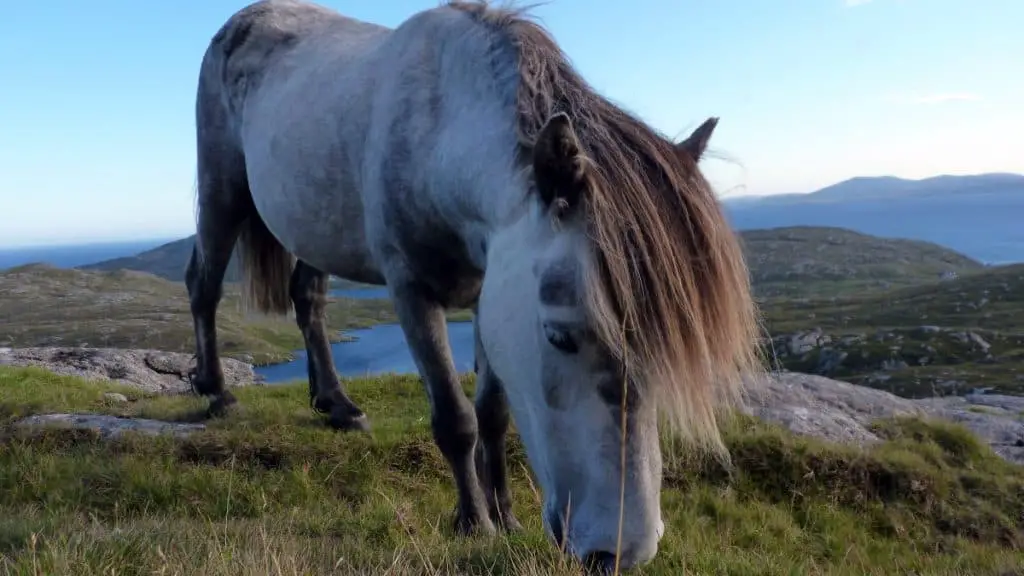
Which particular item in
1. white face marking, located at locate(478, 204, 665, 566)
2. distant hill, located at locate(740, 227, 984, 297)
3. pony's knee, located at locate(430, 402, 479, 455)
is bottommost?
distant hill, located at locate(740, 227, 984, 297)

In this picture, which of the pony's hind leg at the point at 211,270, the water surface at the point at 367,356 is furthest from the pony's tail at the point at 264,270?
the water surface at the point at 367,356

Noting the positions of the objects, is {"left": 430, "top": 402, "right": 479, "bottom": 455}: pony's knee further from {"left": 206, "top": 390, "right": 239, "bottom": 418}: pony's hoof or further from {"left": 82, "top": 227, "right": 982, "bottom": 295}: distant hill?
{"left": 82, "top": 227, "right": 982, "bottom": 295}: distant hill

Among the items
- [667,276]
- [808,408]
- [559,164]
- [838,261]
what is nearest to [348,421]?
[559,164]

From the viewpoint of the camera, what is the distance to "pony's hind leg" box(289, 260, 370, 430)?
7422mm

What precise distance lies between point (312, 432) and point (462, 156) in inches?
165

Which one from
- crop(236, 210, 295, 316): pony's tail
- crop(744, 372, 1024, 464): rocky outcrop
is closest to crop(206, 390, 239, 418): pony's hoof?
crop(236, 210, 295, 316): pony's tail

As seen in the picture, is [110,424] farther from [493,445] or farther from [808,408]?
[808,408]

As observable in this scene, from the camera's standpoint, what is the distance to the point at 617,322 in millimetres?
2506

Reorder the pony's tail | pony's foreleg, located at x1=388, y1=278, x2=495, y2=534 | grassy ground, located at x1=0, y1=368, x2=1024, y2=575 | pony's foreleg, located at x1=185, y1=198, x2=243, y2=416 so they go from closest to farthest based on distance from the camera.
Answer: grassy ground, located at x1=0, y1=368, x2=1024, y2=575 → pony's foreleg, located at x1=388, y1=278, x2=495, y2=534 → pony's foreleg, located at x1=185, y1=198, x2=243, y2=416 → the pony's tail

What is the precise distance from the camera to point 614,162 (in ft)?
8.79

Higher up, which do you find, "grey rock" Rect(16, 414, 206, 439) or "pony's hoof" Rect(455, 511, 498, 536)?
"grey rock" Rect(16, 414, 206, 439)

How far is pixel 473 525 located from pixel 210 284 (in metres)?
4.77

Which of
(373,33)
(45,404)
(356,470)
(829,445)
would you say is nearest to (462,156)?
(373,33)

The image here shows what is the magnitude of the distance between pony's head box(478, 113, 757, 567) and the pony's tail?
580cm
